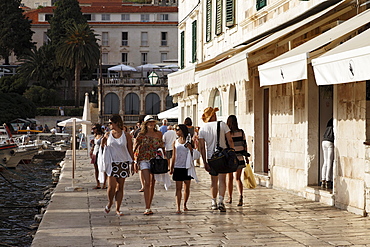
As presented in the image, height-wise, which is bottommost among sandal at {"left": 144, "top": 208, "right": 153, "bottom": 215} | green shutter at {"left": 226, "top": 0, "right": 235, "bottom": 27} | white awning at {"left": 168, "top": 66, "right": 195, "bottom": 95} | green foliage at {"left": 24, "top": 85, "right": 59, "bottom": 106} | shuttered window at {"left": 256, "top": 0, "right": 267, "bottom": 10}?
sandal at {"left": 144, "top": 208, "right": 153, "bottom": 215}

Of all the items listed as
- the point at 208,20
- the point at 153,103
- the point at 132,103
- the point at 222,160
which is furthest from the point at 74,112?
the point at 222,160

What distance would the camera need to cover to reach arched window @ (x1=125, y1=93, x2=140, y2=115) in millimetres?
80812

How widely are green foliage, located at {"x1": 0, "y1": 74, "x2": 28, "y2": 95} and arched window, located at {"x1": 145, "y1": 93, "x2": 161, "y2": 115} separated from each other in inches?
608

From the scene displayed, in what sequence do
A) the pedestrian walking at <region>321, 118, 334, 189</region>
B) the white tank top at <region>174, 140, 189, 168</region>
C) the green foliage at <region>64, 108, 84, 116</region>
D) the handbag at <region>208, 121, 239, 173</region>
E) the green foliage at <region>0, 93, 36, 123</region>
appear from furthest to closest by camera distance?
1. the green foliage at <region>64, 108, 84, 116</region>
2. the green foliage at <region>0, 93, 36, 123</region>
3. the pedestrian walking at <region>321, 118, 334, 189</region>
4. the white tank top at <region>174, 140, 189, 168</region>
5. the handbag at <region>208, 121, 239, 173</region>

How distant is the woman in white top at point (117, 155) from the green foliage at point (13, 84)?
241 ft

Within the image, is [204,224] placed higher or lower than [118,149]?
lower

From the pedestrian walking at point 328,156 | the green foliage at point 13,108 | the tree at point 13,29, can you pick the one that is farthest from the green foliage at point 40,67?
the pedestrian walking at point 328,156

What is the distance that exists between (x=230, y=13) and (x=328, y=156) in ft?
28.0

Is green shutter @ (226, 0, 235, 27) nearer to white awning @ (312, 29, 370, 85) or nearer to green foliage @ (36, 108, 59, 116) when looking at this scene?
white awning @ (312, 29, 370, 85)

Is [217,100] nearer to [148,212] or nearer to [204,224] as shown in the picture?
[148,212]

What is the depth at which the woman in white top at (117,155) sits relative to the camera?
10109 mm

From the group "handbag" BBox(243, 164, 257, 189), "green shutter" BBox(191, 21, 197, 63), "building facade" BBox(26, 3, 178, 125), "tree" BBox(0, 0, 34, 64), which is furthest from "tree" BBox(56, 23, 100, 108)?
"handbag" BBox(243, 164, 257, 189)

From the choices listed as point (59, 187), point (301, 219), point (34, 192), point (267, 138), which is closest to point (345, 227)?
point (301, 219)

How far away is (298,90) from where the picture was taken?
1237 cm
